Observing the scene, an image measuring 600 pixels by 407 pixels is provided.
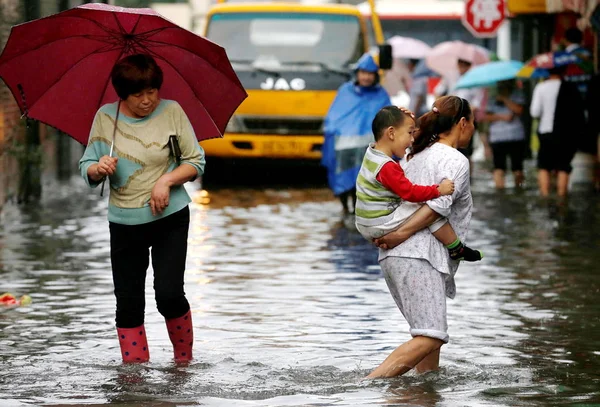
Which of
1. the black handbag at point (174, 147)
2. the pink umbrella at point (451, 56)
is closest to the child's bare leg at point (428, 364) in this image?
the black handbag at point (174, 147)

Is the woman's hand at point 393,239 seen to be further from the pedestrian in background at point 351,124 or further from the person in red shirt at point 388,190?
the pedestrian in background at point 351,124

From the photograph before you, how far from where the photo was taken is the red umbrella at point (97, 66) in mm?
7500

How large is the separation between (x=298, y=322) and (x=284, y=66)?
12559mm

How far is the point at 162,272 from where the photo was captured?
7.38m

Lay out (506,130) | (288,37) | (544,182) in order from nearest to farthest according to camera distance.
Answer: (544,182), (506,130), (288,37)

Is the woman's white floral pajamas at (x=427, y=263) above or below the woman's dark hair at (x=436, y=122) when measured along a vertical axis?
below

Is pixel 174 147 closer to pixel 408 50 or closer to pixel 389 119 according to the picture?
pixel 389 119

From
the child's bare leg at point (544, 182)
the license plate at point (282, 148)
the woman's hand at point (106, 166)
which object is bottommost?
the child's bare leg at point (544, 182)

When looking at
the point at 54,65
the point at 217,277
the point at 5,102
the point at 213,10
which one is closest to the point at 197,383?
the point at 54,65

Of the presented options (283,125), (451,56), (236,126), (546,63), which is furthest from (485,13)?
(236,126)

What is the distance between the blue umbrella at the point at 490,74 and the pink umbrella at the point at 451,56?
16.1 ft

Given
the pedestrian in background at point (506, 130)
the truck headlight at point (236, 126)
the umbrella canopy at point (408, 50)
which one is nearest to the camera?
the pedestrian in background at point (506, 130)

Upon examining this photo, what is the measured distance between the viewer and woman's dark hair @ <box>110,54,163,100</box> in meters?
7.15

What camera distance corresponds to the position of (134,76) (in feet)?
23.4
